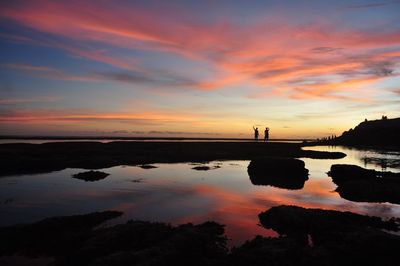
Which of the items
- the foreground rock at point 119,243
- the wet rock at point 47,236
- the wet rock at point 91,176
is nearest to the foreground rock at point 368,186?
the foreground rock at point 119,243

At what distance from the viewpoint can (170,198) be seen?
27.9 metres

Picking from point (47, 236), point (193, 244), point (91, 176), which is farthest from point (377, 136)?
point (47, 236)

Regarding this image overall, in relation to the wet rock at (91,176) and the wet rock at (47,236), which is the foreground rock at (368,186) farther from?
the wet rock at (91,176)

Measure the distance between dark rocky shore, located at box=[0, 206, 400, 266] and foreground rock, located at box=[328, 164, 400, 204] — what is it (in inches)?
379

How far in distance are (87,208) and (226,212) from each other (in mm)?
9819

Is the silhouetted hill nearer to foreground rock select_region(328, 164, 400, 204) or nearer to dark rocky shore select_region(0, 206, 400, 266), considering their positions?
foreground rock select_region(328, 164, 400, 204)

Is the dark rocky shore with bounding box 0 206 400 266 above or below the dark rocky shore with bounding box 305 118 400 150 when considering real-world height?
below

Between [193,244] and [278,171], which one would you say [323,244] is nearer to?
[193,244]

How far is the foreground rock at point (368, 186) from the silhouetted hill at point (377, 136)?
7805 cm

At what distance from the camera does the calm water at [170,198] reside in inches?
845

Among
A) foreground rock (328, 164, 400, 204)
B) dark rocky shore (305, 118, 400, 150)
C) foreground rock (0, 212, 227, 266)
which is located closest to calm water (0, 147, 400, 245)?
foreground rock (328, 164, 400, 204)

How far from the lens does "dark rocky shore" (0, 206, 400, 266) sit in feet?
42.6

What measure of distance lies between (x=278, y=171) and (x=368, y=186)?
1372 centimetres

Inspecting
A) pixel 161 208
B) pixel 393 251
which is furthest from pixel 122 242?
pixel 393 251
